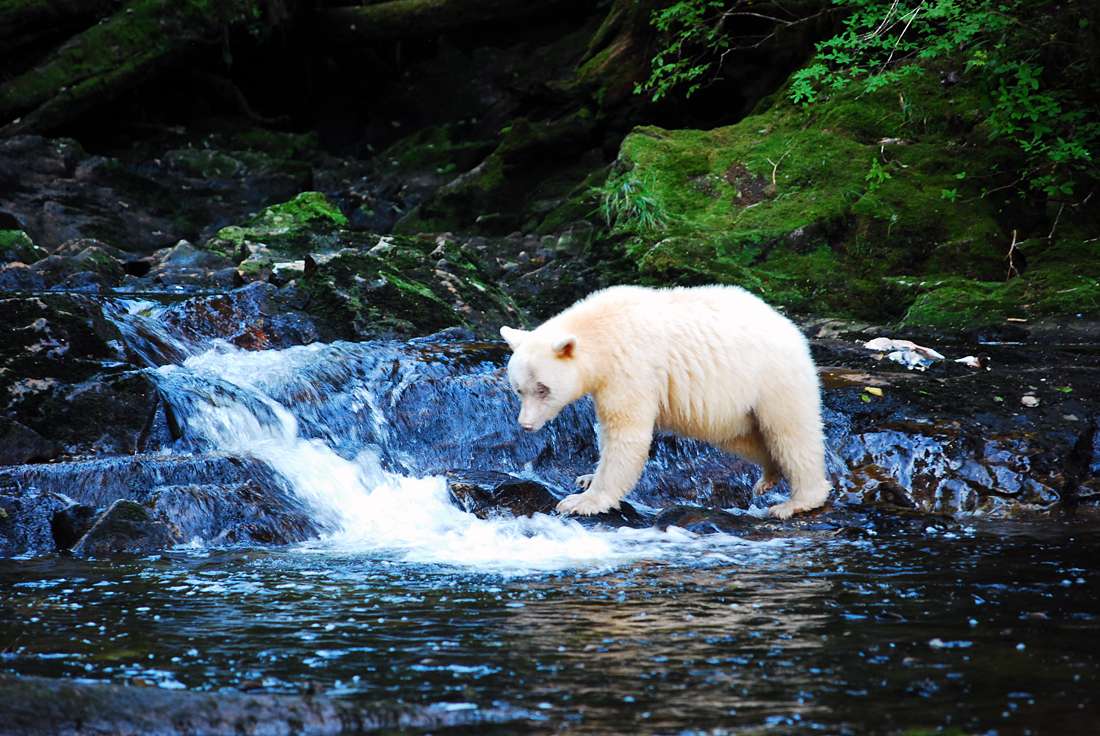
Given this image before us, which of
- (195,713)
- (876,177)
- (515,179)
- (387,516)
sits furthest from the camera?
(515,179)

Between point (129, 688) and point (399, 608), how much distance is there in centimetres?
158

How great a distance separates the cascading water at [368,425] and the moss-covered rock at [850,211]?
4.36 metres

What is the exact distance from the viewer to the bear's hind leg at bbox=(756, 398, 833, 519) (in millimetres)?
6852

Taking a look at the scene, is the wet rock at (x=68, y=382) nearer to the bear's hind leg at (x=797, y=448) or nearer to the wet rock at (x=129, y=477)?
the wet rock at (x=129, y=477)

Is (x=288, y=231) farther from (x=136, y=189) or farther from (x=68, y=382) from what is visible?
(x=68, y=382)

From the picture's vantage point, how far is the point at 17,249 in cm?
1346

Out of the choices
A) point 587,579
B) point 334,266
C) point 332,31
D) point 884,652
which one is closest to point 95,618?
point 587,579

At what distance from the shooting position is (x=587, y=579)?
17.4 ft

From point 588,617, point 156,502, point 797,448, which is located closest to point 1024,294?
point 797,448

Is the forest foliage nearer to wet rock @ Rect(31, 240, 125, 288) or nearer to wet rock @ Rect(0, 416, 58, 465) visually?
wet rock @ Rect(0, 416, 58, 465)

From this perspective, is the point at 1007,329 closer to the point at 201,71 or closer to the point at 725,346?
the point at 725,346

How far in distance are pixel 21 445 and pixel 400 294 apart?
14.6 feet

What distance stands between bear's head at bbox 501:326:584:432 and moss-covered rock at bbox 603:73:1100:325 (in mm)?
5901

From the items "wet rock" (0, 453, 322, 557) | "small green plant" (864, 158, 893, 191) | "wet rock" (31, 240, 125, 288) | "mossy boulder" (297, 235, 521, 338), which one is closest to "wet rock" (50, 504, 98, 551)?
"wet rock" (0, 453, 322, 557)
